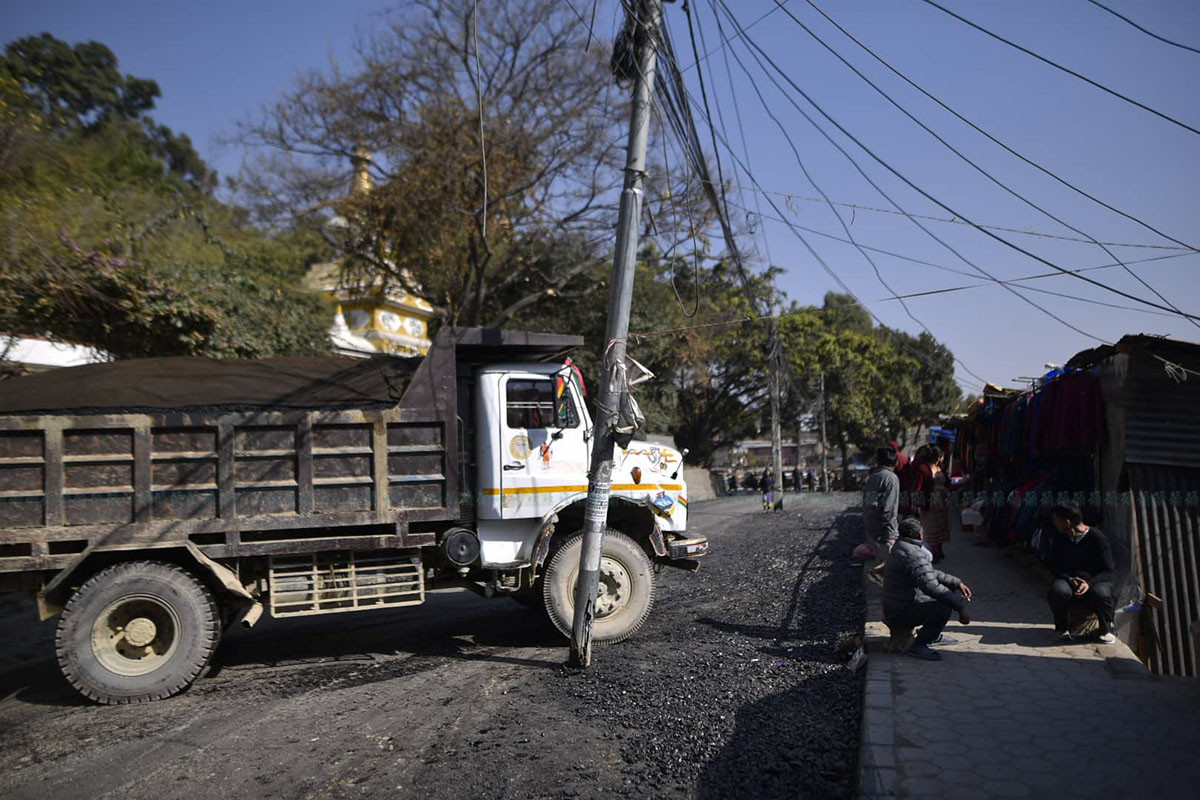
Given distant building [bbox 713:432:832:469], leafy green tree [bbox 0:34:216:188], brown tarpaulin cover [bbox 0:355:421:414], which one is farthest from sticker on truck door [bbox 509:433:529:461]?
distant building [bbox 713:432:832:469]

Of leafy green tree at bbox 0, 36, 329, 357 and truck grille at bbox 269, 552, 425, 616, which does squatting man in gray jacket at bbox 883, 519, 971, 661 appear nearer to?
truck grille at bbox 269, 552, 425, 616

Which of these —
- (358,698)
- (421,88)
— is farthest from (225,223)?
(358,698)

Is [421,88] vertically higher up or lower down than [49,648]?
higher up

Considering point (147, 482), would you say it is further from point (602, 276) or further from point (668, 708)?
point (602, 276)

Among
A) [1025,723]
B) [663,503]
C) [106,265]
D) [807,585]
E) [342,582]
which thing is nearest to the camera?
[1025,723]

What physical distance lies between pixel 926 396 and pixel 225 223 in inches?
1371

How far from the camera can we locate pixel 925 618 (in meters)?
6.06

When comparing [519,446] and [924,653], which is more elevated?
[519,446]

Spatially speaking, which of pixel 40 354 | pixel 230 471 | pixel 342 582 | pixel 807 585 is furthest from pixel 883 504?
pixel 40 354

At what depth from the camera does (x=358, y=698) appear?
6.02m

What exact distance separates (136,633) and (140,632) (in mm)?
27

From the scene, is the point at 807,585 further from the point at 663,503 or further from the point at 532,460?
the point at 532,460

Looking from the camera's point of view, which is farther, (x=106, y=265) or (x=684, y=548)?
(x=106, y=265)

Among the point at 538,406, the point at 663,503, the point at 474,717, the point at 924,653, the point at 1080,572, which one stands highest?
the point at 538,406
